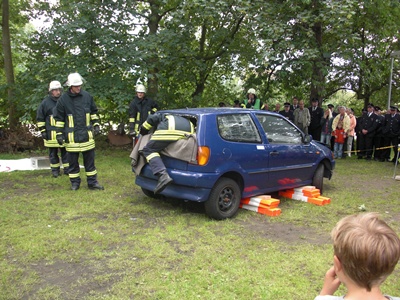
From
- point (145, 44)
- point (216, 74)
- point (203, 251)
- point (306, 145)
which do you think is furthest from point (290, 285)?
point (216, 74)

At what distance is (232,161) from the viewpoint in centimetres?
557

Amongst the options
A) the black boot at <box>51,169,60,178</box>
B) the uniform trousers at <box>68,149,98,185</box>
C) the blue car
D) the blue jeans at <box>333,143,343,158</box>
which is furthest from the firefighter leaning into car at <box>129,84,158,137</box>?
the blue jeans at <box>333,143,343,158</box>

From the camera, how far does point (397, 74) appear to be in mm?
20484

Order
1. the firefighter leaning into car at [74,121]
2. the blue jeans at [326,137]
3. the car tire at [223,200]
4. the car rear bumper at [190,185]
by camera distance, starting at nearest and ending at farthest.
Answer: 1. the car rear bumper at [190,185]
2. the car tire at [223,200]
3. the firefighter leaning into car at [74,121]
4. the blue jeans at [326,137]

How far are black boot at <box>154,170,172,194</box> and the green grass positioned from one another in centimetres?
48

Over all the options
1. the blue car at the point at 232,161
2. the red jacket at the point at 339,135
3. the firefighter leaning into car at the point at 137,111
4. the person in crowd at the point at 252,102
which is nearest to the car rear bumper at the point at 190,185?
the blue car at the point at 232,161

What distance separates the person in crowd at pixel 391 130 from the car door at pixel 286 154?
21.9 feet

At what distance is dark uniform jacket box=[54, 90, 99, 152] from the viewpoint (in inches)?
270

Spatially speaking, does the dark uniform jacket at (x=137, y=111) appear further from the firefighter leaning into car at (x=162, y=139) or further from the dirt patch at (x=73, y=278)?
the dirt patch at (x=73, y=278)

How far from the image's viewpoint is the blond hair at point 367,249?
4.59 ft

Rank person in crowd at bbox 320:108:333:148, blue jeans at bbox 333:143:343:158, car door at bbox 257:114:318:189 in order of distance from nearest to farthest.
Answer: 1. car door at bbox 257:114:318:189
2. blue jeans at bbox 333:143:343:158
3. person in crowd at bbox 320:108:333:148

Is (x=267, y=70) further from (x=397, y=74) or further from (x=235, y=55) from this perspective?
(x=397, y=74)

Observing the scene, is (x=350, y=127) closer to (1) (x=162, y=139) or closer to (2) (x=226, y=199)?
(2) (x=226, y=199)

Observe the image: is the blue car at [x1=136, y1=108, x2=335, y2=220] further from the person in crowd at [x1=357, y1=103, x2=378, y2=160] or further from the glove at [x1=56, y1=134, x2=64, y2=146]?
the person in crowd at [x1=357, y1=103, x2=378, y2=160]
